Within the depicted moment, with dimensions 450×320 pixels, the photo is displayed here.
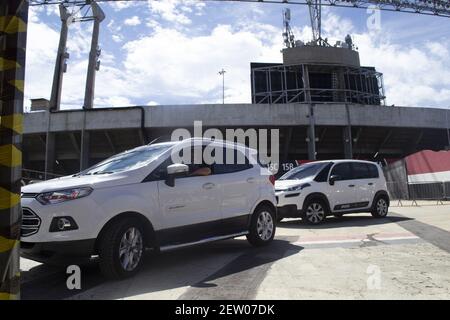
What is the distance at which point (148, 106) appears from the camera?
3509cm

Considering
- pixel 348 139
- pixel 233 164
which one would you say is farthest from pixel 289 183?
pixel 348 139

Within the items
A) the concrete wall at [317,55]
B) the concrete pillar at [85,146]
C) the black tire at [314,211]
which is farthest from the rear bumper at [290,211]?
the concrete wall at [317,55]

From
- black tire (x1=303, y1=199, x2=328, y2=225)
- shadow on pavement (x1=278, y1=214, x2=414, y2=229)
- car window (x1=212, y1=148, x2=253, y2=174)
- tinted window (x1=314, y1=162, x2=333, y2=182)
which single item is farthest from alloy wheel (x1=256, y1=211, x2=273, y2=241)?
tinted window (x1=314, y1=162, x2=333, y2=182)

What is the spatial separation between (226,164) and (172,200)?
5.22 ft

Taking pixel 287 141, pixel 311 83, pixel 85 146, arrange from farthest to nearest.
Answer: pixel 311 83 < pixel 287 141 < pixel 85 146

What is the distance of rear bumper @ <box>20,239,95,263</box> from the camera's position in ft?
16.6

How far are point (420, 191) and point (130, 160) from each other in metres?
20.3

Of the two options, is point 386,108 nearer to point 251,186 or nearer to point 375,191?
point 375,191

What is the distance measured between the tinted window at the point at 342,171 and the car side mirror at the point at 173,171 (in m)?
6.96

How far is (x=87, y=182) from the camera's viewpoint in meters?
5.46

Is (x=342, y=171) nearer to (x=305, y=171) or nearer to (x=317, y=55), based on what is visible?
(x=305, y=171)

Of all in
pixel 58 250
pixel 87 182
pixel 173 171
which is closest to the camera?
pixel 58 250

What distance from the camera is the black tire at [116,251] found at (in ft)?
17.4
